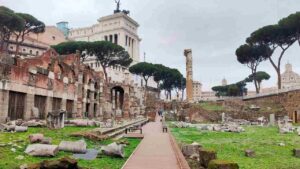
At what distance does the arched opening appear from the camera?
54.9 m

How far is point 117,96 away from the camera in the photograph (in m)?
57.4

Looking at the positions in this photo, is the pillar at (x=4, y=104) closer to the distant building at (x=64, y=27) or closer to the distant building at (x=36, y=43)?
the distant building at (x=36, y=43)

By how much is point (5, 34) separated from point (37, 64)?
40237mm

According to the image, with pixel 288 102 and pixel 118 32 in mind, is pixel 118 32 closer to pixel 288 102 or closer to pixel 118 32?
pixel 118 32

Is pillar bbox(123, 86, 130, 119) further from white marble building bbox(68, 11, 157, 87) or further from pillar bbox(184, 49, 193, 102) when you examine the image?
white marble building bbox(68, 11, 157, 87)

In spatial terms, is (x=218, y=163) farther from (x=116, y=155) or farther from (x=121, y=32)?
(x=121, y=32)

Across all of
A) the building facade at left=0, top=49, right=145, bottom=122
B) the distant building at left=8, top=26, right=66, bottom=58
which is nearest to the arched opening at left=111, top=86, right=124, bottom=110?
the building facade at left=0, top=49, right=145, bottom=122

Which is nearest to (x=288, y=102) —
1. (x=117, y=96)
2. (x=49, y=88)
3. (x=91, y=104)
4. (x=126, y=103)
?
(x=126, y=103)

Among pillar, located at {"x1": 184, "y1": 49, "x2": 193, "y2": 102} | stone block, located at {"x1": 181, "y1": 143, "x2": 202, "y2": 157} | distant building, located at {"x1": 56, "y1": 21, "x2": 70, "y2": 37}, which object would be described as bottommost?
stone block, located at {"x1": 181, "y1": 143, "x2": 202, "y2": 157}

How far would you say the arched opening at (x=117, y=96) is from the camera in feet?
180

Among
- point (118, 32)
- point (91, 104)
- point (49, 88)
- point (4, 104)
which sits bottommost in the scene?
point (4, 104)

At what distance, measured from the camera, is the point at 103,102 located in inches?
1734

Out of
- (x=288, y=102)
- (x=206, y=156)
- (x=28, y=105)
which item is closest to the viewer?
(x=206, y=156)

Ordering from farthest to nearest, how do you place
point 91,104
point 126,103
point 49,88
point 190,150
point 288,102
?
point 126,103, point 288,102, point 91,104, point 49,88, point 190,150
